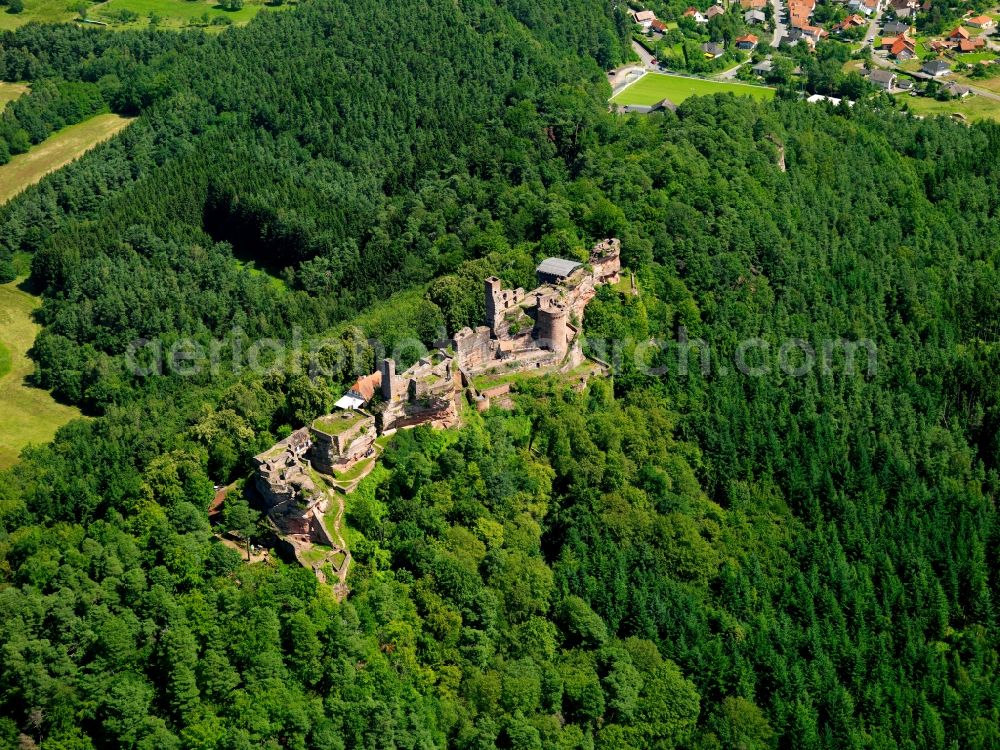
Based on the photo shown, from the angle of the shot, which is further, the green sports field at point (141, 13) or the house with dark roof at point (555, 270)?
the green sports field at point (141, 13)

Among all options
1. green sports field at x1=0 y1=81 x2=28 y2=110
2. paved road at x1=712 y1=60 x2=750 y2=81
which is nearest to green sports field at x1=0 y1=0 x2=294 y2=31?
green sports field at x1=0 y1=81 x2=28 y2=110

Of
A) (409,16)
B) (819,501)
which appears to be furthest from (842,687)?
(409,16)

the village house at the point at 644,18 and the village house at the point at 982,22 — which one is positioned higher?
the village house at the point at 644,18

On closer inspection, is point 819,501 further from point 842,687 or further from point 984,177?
point 984,177

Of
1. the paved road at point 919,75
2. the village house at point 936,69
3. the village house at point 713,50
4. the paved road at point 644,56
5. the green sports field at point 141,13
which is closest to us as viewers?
the paved road at point 919,75

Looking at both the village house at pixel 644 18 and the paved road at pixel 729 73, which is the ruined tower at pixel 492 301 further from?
Answer: the village house at pixel 644 18

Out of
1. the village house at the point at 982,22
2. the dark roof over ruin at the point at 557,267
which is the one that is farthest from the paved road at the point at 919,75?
the dark roof over ruin at the point at 557,267

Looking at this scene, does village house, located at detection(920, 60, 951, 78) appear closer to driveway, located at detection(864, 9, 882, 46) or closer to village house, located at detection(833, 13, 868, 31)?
driveway, located at detection(864, 9, 882, 46)

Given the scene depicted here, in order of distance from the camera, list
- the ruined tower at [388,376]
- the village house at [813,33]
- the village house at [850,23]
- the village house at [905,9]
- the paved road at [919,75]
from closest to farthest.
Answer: the ruined tower at [388,376] < the paved road at [919,75] < the village house at [813,33] < the village house at [850,23] < the village house at [905,9]
